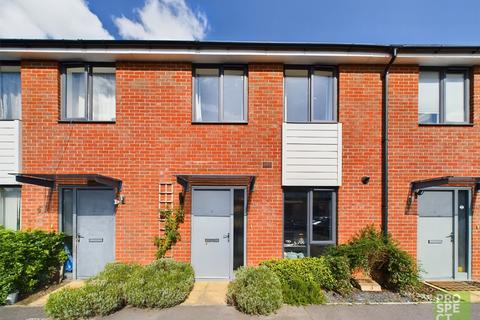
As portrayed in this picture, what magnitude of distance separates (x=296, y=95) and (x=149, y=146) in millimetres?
3834

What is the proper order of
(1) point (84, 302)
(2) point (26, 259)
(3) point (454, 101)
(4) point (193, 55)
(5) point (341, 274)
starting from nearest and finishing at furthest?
(1) point (84, 302) → (2) point (26, 259) → (5) point (341, 274) → (4) point (193, 55) → (3) point (454, 101)

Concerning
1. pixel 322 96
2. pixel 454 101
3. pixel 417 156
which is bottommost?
pixel 417 156

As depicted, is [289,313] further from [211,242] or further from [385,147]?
[385,147]

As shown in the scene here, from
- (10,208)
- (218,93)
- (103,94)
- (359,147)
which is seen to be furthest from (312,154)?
(10,208)

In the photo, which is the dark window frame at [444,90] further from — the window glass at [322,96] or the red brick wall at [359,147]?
the window glass at [322,96]

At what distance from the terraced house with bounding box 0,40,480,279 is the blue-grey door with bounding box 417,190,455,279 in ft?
0.09

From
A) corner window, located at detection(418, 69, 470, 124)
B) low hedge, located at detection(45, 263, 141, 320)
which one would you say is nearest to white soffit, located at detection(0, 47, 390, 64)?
corner window, located at detection(418, 69, 470, 124)

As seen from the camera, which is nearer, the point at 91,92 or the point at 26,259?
the point at 26,259

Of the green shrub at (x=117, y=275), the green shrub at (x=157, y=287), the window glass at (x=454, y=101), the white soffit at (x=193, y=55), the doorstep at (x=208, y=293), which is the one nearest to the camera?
the green shrub at (x=157, y=287)

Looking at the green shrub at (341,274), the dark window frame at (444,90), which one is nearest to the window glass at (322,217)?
the green shrub at (341,274)

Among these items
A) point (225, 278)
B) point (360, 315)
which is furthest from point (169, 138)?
point (360, 315)

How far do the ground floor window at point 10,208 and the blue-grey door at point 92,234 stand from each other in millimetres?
1476

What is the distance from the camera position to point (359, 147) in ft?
21.4

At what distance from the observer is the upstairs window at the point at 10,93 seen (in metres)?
6.46
